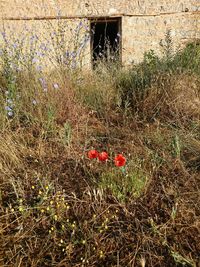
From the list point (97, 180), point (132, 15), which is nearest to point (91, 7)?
point (132, 15)

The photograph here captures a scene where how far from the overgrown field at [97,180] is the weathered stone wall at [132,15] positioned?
274cm

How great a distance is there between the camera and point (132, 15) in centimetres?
568

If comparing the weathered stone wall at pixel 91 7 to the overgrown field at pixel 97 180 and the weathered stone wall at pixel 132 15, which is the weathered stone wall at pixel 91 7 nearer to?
the weathered stone wall at pixel 132 15

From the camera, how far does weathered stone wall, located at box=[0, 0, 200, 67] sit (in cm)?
529

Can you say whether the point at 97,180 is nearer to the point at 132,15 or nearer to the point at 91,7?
the point at 91,7

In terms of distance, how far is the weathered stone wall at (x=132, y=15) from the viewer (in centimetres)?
529

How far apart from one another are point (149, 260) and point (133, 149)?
0.96m

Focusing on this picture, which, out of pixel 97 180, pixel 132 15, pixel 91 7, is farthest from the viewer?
pixel 132 15

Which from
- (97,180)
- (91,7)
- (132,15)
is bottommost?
(97,180)

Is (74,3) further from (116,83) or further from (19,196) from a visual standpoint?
(19,196)

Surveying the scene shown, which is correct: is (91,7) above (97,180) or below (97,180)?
above

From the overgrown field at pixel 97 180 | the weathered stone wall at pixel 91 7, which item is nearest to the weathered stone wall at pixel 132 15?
the weathered stone wall at pixel 91 7

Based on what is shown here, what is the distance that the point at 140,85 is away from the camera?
3.32 meters

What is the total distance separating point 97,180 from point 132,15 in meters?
4.79
